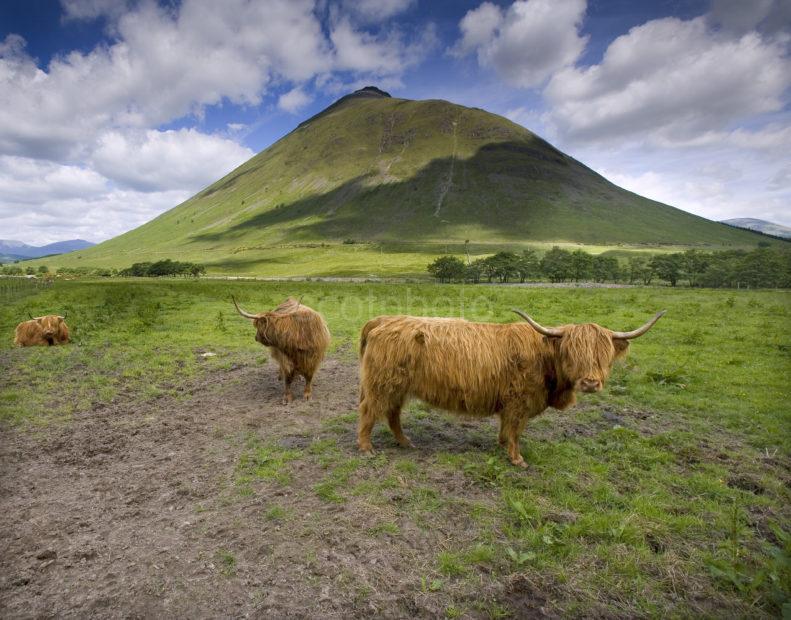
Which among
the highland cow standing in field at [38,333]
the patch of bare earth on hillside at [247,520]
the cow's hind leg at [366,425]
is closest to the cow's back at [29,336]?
the highland cow standing in field at [38,333]

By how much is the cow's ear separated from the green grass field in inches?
60.7

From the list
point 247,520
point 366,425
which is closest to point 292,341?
point 366,425

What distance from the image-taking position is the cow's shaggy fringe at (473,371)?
19.3ft

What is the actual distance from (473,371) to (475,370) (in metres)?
0.03

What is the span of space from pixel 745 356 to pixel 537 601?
1234 cm

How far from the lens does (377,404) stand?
20.6 ft

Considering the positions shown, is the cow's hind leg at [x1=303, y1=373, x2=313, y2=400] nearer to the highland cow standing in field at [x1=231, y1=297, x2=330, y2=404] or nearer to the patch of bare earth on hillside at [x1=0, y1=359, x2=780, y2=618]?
the highland cow standing in field at [x1=231, y1=297, x2=330, y2=404]

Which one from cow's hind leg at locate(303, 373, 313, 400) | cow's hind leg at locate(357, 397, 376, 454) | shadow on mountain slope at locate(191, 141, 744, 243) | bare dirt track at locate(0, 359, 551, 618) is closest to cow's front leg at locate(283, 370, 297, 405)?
cow's hind leg at locate(303, 373, 313, 400)

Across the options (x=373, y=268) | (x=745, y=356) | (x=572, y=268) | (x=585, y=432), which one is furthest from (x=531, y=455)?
(x=373, y=268)

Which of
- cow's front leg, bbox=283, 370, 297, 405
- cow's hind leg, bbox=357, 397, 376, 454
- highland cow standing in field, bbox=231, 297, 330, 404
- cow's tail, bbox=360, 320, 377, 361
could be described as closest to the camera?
cow's hind leg, bbox=357, 397, 376, 454

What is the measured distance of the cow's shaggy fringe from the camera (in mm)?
5895

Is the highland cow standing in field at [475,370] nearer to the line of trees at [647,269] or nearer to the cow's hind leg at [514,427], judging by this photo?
the cow's hind leg at [514,427]

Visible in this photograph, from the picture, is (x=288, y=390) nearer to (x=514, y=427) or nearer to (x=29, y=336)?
(x=514, y=427)

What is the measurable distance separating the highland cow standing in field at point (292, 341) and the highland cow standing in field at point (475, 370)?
10.3 ft
